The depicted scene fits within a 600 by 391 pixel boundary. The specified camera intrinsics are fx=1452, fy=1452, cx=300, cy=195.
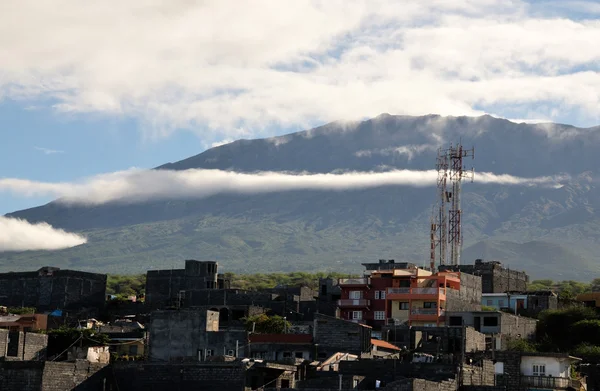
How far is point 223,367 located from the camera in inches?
2245

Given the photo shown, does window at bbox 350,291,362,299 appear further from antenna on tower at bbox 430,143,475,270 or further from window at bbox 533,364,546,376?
window at bbox 533,364,546,376

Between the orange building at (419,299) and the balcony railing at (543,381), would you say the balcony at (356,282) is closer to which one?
the orange building at (419,299)

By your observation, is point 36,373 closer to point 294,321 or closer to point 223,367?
point 223,367

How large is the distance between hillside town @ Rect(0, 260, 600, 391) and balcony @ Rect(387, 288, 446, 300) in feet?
0.21

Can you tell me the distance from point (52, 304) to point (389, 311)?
1327 inches

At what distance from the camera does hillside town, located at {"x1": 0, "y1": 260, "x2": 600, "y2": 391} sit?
57062 mm

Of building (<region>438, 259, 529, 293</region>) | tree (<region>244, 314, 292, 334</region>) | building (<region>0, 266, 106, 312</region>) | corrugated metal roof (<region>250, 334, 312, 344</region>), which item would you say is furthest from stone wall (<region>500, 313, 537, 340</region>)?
building (<region>0, 266, 106, 312</region>)

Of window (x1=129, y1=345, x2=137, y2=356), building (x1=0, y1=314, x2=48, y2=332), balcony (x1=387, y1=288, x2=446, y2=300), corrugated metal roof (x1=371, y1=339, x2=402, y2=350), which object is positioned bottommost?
window (x1=129, y1=345, x2=137, y2=356)

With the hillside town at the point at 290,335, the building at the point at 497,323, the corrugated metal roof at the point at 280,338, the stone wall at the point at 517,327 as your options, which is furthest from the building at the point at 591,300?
the corrugated metal roof at the point at 280,338

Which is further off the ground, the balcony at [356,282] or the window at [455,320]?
the balcony at [356,282]

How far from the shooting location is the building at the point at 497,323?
277ft

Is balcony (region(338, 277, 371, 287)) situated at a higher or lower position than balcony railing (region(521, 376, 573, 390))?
higher

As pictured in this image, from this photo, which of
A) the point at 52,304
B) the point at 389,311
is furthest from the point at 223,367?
the point at 52,304

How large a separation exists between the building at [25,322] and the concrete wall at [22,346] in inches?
859
